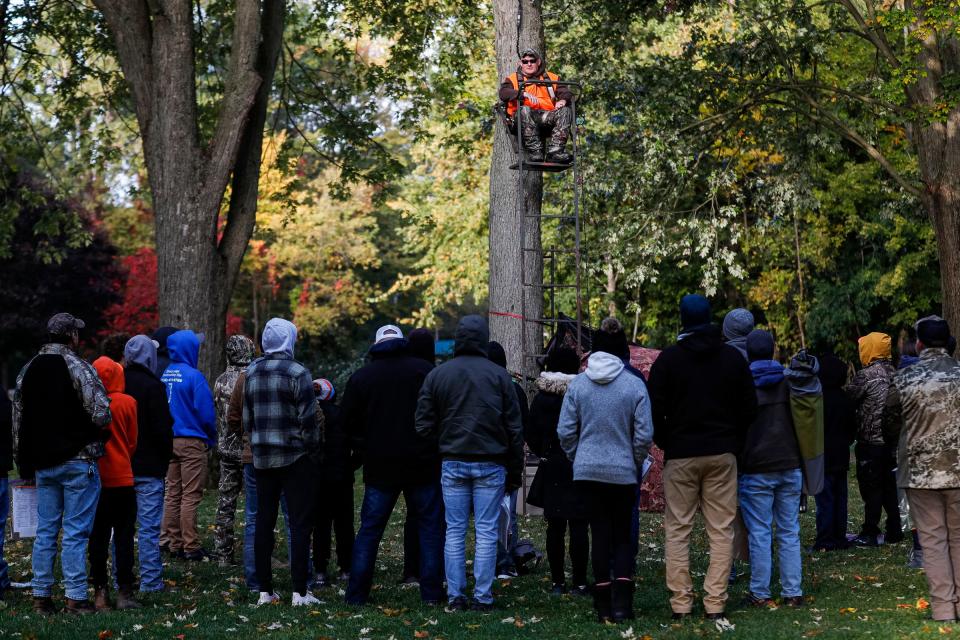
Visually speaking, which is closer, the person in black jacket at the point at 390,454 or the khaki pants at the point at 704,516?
the khaki pants at the point at 704,516

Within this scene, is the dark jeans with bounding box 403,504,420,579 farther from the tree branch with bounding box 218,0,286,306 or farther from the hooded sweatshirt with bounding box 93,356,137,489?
the tree branch with bounding box 218,0,286,306

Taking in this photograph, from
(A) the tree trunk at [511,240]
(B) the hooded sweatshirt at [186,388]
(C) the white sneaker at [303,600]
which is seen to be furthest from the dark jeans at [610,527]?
(B) the hooded sweatshirt at [186,388]

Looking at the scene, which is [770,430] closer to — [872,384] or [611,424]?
[611,424]

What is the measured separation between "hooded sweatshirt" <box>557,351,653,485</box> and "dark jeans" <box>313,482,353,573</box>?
2463 millimetres

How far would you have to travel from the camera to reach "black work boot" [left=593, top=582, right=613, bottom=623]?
7.38 metres

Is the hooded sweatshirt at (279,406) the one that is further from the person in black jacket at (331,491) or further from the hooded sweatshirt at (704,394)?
the hooded sweatshirt at (704,394)

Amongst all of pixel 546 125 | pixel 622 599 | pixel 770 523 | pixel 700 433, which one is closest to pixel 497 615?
pixel 622 599

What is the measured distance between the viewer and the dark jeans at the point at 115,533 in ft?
26.4

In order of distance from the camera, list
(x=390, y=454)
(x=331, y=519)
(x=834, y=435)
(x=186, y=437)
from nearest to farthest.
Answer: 1. (x=390, y=454)
2. (x=331, y=519)
3. (x=186, y=437)
4. (x=834, y=435)

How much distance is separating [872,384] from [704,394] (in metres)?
3.74

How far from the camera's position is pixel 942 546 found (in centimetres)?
727

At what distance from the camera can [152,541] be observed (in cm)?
887

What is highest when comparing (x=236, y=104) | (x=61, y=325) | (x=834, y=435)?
(x=236, y=104)

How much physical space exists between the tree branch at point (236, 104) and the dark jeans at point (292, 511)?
761 centimetres
